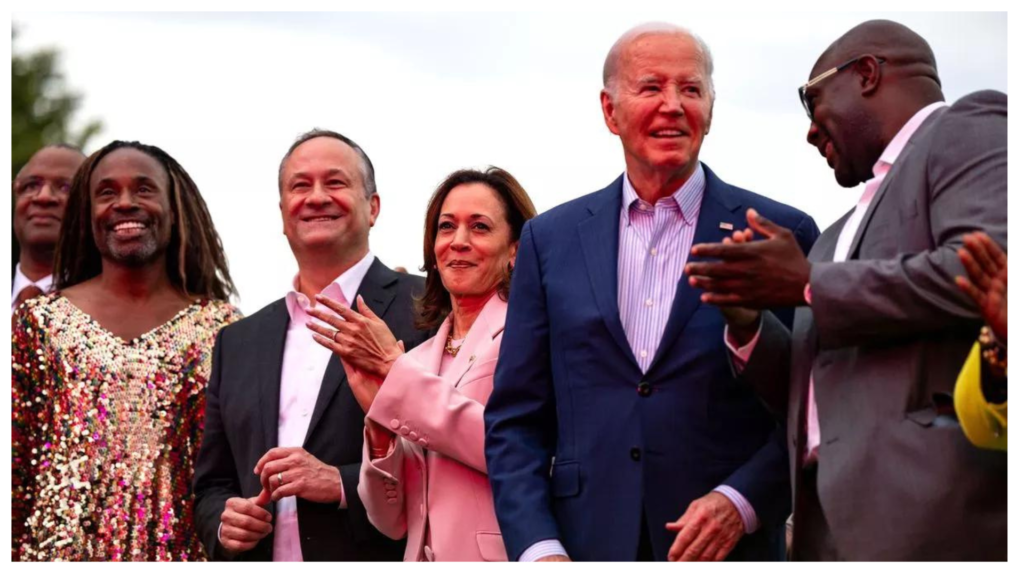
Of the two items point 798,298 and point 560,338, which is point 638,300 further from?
point 798,298

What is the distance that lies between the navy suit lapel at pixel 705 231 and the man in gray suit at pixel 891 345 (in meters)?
0.25

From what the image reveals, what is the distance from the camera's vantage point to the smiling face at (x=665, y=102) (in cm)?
493

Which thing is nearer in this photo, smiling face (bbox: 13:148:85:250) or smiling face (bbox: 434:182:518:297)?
smiling face (bbox: 434:182:518:297)

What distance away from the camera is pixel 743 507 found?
4590mm

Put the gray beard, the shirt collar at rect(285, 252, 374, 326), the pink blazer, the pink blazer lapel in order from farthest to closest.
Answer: the gray beard < the shirt collar at rect(285, 252, 374, 326) < the pink blazer lapel < the pink blazer

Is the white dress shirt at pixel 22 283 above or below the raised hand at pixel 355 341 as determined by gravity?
above

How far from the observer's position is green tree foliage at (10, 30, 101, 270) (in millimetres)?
30359

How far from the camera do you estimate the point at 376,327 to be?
575 centimetres

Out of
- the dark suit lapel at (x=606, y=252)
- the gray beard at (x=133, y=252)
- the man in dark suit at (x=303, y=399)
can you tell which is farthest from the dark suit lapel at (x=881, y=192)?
the gray beard at (x=133, y=252)

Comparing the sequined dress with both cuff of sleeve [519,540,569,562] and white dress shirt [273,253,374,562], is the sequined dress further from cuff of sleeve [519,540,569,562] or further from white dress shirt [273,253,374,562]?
cuff of sleeve [519,540,569,562]

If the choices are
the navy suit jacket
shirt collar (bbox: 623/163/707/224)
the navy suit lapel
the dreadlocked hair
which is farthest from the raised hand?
the dreadlocked hair

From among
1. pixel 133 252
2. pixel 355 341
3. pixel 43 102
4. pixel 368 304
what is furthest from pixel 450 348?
pixel 43 102

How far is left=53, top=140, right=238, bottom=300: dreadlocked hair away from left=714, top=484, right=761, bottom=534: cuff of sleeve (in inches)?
119

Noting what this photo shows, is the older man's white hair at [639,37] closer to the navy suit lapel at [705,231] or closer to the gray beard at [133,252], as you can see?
the navy suit lapel at [705,231]
